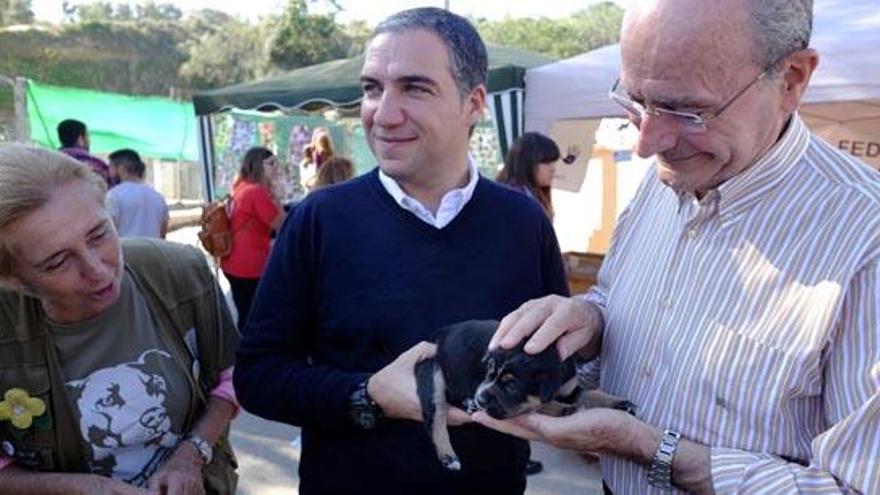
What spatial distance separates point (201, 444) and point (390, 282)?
786 mm

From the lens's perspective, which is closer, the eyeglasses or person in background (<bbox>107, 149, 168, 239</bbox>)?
the eyeglasses

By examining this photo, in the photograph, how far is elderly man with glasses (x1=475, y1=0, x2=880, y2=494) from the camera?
1.28 meters

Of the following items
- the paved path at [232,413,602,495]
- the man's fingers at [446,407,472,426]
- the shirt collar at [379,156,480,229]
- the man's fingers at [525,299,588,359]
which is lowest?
the paved path at [232,413,602,495]

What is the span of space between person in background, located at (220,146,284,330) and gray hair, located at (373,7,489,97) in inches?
208

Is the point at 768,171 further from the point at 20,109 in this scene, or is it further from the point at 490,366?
the point at 20,109

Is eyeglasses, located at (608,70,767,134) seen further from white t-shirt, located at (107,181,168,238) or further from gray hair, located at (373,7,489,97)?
white t-shirt, located at (107,181,168,238)

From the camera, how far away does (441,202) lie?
1.92 meters

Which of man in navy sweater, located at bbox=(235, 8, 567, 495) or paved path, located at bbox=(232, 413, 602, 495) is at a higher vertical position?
man in navy sweater, located at bbox=(235, 8, 567, 495)

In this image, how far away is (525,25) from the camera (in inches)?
2554

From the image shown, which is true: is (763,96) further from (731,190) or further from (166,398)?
(166,398)

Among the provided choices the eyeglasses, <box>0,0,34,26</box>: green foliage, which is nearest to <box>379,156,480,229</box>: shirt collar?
the eyeglasses

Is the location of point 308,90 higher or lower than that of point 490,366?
higher

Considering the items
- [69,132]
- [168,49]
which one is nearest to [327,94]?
[69,132]

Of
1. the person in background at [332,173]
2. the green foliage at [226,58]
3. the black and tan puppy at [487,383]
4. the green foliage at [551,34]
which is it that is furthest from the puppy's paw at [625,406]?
the green foliage at [551,34]
